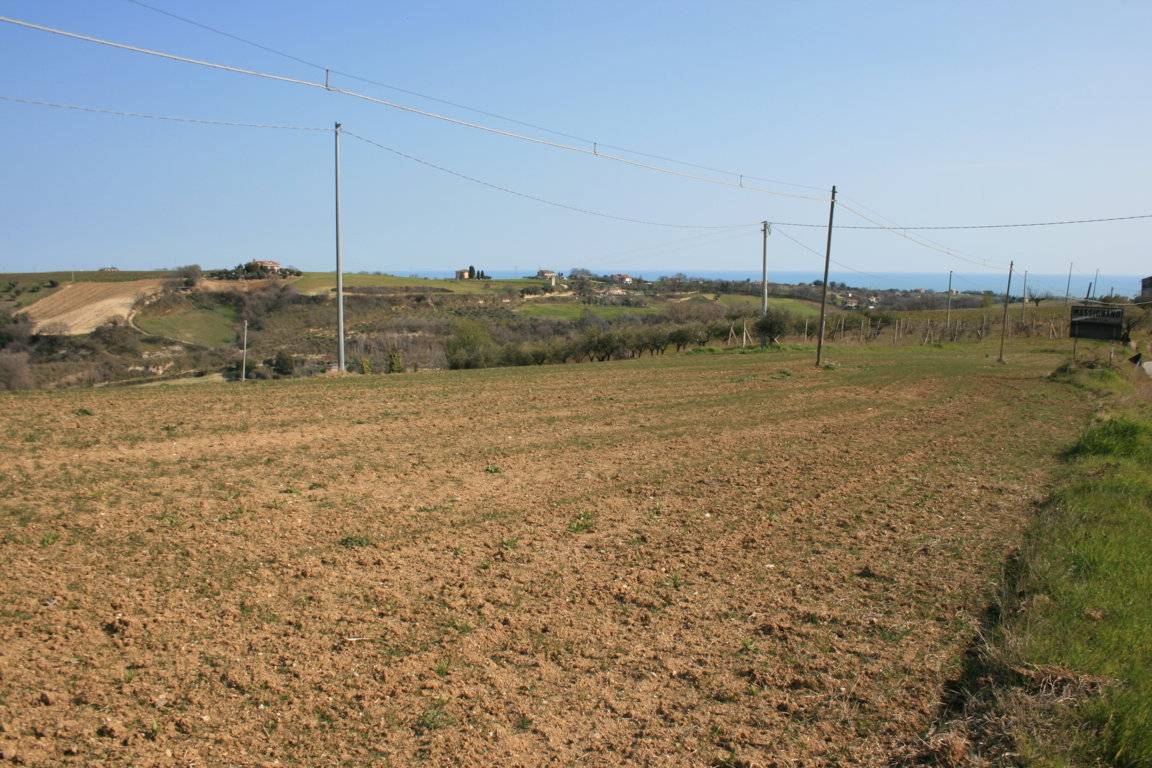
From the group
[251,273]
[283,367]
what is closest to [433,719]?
[283,367]

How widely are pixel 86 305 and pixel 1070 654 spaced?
234 ft

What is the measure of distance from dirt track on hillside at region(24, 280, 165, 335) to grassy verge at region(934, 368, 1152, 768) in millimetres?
58303

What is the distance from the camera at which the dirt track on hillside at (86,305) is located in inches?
2165

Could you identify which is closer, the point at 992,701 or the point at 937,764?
the point at 937,764

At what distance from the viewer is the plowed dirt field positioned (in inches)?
214

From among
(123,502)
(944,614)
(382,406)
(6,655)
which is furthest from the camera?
(382,406)

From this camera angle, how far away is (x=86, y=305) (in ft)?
208

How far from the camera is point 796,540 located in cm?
1009

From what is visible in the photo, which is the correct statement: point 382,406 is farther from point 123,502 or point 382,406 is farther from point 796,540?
point 796,540

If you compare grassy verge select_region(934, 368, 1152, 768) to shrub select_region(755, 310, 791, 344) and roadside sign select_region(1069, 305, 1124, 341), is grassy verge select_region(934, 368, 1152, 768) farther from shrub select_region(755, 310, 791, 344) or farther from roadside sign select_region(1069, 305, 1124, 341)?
shrub select_region(755, 310, 791, 344)

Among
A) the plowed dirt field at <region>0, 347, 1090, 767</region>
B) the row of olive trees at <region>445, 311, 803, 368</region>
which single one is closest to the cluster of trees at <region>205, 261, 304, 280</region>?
the row of olive trees at <region>445, 311, 803, 368</region>

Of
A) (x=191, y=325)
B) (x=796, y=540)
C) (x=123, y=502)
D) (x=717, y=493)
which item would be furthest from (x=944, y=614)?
(x=191, y=325)

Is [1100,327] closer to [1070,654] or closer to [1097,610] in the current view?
[1097,610]

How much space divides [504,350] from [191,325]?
109ft
